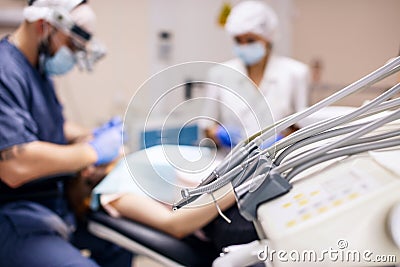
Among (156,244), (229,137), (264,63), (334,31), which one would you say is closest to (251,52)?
(264,63)

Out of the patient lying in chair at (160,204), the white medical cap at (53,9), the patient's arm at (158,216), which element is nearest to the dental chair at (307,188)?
the patient lying in chair at (160,204)

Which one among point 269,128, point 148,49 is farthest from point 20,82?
point 148,49

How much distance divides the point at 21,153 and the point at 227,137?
2.11 ft

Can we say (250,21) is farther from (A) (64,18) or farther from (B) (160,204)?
(B) (160,204)

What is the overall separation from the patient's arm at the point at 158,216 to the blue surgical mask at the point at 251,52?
1.03 m

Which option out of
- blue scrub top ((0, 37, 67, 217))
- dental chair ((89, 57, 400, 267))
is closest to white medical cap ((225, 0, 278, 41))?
blue scrub top ((0, 37, 67, 217))

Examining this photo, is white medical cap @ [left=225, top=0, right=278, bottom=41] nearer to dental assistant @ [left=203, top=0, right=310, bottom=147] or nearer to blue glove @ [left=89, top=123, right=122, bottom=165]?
dental assistant @ [left=203, top=0, right=310, bottom=147]

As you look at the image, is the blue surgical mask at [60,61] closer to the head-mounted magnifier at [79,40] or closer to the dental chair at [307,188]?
the head-mounted magnifier at [79,40]

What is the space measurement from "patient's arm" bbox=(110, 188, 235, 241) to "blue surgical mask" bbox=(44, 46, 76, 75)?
0.46 meters

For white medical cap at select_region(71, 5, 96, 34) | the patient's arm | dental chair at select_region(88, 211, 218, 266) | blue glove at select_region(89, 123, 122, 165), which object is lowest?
dental chair at select_region(88, 211, 218, 266)

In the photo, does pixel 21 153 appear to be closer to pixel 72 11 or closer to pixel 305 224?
pixel 72 11

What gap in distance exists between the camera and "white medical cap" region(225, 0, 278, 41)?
1.97 meters

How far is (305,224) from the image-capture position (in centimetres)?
47

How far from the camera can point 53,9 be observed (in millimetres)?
1180
